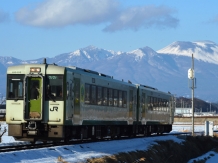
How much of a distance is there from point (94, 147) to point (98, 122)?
4871 millimetres

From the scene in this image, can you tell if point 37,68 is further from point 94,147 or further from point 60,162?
point 60,162

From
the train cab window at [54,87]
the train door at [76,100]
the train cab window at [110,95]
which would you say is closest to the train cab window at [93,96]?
the train door at [76,100]

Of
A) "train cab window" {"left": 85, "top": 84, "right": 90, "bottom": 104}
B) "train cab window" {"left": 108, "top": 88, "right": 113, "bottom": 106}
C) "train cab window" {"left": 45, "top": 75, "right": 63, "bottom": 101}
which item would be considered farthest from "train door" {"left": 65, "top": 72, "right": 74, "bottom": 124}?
"train cab window" {"left": 108, "top": 88, "right": 113, "bottom": 106}

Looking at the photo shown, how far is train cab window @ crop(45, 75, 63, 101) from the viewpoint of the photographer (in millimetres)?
25406

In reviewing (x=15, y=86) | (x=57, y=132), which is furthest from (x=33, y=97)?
(x=57, y=132)

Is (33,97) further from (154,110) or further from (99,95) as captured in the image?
(154,110)

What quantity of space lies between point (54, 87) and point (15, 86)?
1.92 m

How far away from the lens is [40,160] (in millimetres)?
20156

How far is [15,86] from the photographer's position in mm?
26312

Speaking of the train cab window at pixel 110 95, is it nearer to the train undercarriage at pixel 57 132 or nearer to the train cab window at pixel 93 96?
the train undercarriage at pixel 57 132

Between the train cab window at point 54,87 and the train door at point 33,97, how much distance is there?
30cm

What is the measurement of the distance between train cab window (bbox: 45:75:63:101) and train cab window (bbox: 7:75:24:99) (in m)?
1.28

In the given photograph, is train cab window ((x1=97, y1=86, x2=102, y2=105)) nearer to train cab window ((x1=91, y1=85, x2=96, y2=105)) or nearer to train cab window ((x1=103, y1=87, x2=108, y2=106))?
train cab window ((x1=91, y1=85, x2=96, y2=105))

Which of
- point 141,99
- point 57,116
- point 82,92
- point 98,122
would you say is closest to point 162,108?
point 141,99
